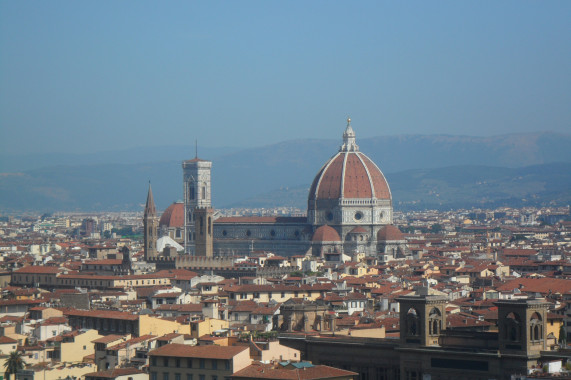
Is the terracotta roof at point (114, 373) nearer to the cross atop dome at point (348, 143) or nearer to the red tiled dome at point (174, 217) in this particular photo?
the cross atop dome at point (348, 143)

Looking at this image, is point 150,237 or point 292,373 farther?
point 150,237

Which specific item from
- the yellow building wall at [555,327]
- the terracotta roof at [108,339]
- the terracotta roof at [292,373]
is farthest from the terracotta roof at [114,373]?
the yellow building wall at [555,327]

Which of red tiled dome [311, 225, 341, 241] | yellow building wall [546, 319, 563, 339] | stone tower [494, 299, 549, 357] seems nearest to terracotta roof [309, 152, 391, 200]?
red tiled dome [311, 225, 341, 241]

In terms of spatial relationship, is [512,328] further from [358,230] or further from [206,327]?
[358,230]

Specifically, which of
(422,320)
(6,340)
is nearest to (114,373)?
(422,320)

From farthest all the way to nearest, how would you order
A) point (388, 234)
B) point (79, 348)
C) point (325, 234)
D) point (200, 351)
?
point (325, 234) → point (388, 234) → point (79, 348) → point (200, 351)

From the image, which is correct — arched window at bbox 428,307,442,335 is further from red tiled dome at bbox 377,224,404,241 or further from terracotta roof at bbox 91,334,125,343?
red tiled dome at bbox 377,224,404,241

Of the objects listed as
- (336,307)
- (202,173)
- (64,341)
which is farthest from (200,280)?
(202,173)
